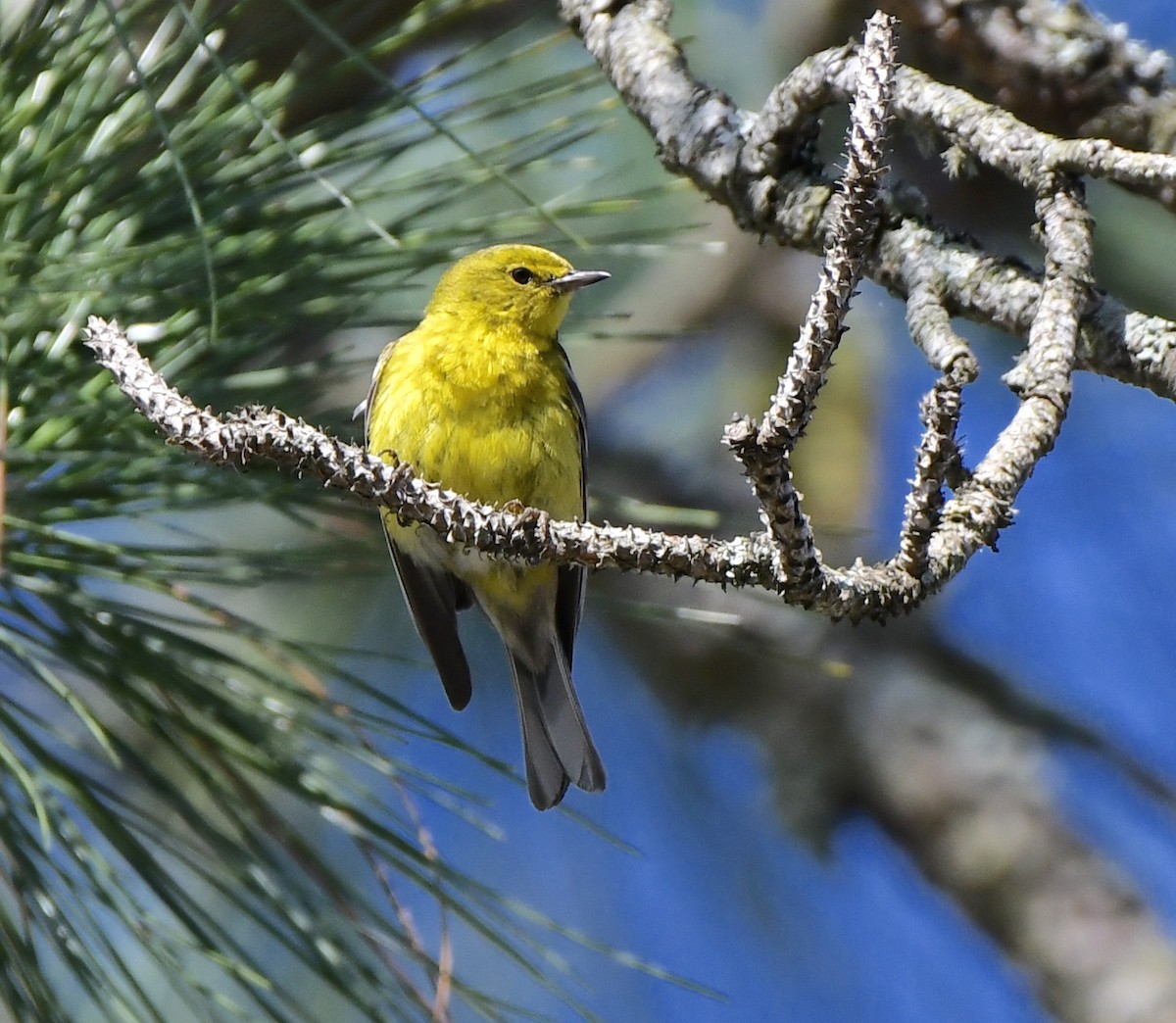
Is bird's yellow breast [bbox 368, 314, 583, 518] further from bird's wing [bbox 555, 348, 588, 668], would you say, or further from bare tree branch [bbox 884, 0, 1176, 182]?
bare tree branch [bbox 884, 0, 1176, 182]

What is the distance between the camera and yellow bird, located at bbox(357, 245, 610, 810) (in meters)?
2.57

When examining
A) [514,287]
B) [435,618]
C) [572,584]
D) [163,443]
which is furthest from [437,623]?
[163,443]

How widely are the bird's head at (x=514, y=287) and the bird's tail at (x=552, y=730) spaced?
0.65 metres

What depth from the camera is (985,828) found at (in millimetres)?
3348

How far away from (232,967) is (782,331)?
227 cm

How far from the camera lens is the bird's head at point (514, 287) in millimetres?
2857

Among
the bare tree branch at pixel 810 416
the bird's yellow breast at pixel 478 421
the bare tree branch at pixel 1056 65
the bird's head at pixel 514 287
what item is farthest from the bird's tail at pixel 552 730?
the bare tree branch at pixel 1056 65

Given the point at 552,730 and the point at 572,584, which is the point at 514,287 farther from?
the point at 552,730

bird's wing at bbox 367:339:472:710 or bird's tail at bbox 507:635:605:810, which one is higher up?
bird's wing at bbox 367:339:472:710

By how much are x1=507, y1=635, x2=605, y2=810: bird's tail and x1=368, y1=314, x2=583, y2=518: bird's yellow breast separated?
42 centimetres

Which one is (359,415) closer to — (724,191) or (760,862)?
(724,191)

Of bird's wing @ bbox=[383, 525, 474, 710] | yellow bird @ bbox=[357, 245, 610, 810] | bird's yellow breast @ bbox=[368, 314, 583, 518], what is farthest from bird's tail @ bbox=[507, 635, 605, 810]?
bird's yellow breast @ bbox=[368, 314, 583, 518]

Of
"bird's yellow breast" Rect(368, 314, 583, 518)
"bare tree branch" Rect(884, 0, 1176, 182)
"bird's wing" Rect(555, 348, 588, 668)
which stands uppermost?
"bare tree branch" Rect(884, 0, 1176, 182)

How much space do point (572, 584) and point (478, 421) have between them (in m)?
0.46
